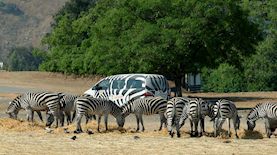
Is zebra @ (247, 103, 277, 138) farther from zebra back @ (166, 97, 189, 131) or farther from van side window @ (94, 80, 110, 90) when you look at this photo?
van side window @ (94, 80, 110, 90)

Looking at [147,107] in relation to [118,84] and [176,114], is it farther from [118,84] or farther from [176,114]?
[118,84]

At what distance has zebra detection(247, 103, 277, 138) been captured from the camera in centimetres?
2068

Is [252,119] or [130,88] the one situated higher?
[130,88]

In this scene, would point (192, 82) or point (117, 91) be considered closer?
point (117, 91)

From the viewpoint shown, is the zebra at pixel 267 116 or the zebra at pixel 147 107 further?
the zebra at pixel 147 107

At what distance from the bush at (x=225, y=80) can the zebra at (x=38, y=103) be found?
131 ft

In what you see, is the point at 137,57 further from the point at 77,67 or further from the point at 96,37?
the point at 77,67

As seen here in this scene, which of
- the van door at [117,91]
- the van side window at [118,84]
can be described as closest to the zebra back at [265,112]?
the van door at [117,91]

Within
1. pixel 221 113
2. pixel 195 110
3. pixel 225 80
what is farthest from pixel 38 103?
pixel 225 80

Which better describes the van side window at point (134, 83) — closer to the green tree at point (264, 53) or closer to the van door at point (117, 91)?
the van door at point (117, 91)

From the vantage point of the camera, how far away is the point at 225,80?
208ft

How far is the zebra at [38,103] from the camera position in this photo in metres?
22.8

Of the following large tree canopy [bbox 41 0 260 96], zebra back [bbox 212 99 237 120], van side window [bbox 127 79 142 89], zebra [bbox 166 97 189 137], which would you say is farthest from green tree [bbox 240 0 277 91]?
zebra [bbox 166 97 189 137]

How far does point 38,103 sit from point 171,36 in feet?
54.0
